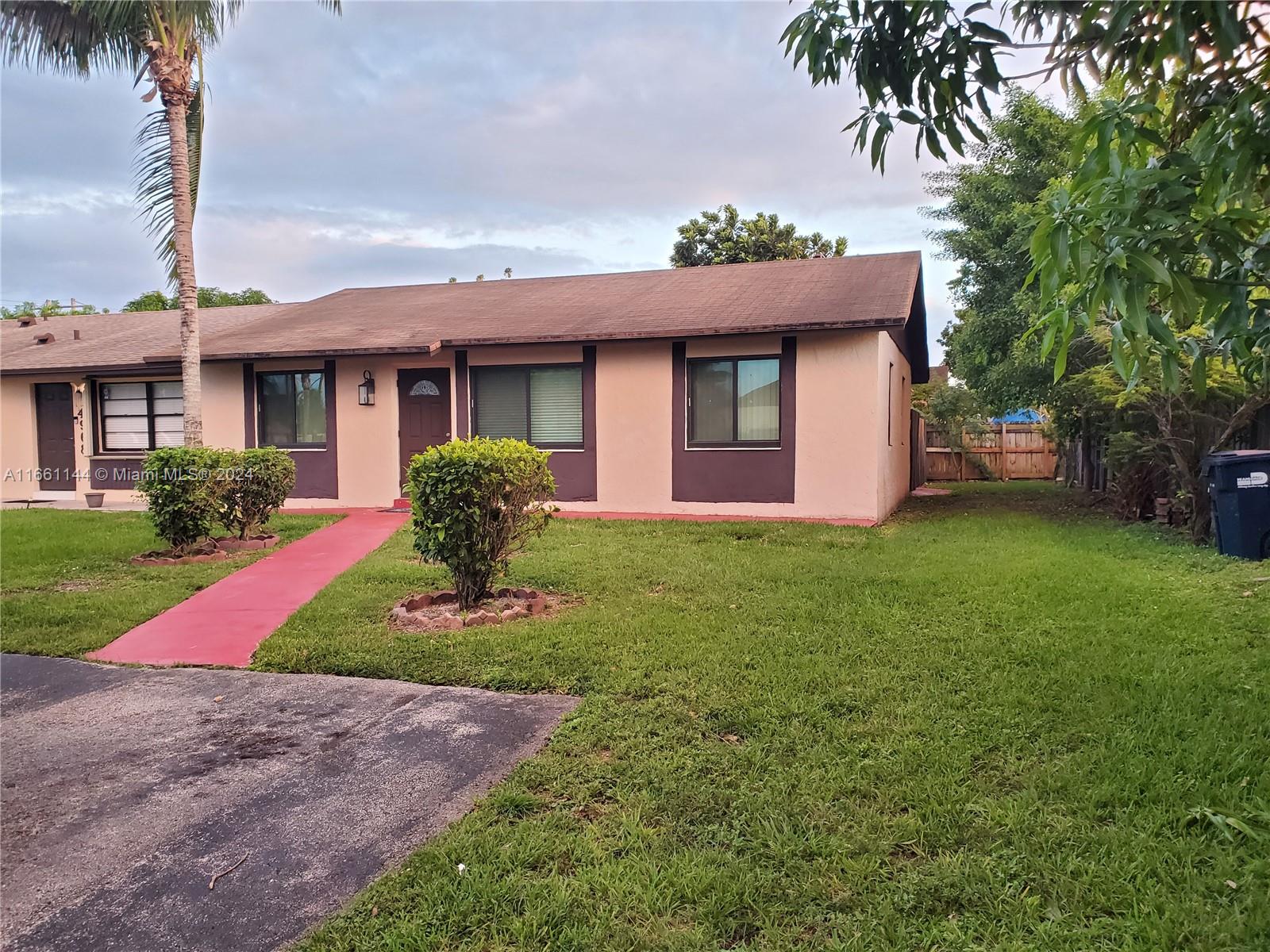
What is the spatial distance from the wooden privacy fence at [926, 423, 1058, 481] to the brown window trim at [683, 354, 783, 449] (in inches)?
459

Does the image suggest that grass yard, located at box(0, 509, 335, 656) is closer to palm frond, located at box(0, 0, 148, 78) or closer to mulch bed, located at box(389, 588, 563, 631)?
mulch bed, located at box(389, 588, 563, 631)

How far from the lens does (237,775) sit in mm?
3492

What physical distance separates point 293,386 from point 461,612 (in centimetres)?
923

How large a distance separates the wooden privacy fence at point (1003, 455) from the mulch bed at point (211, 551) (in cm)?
1741

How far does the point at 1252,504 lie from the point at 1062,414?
23.3 feet

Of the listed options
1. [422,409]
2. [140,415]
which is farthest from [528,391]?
[140,415]

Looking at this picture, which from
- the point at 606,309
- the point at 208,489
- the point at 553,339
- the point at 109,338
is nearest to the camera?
the point at 208,489

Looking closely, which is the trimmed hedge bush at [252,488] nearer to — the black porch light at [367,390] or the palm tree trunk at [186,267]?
the palm tree trunk at [186,267]

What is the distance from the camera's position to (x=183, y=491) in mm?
8719

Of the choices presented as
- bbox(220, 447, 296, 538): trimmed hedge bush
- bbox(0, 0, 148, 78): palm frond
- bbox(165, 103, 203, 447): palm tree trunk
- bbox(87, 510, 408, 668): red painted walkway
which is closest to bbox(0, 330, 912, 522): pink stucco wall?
bbox(165, 103, 203, 447): palm tree trunk

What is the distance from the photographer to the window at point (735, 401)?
37.6ft

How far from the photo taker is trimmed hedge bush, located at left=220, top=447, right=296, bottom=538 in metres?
9.23

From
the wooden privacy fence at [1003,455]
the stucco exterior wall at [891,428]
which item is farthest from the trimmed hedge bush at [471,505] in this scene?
the wooden privacy fence at [1003,455]

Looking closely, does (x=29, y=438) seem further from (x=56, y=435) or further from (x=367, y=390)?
(x=367, y=390)
